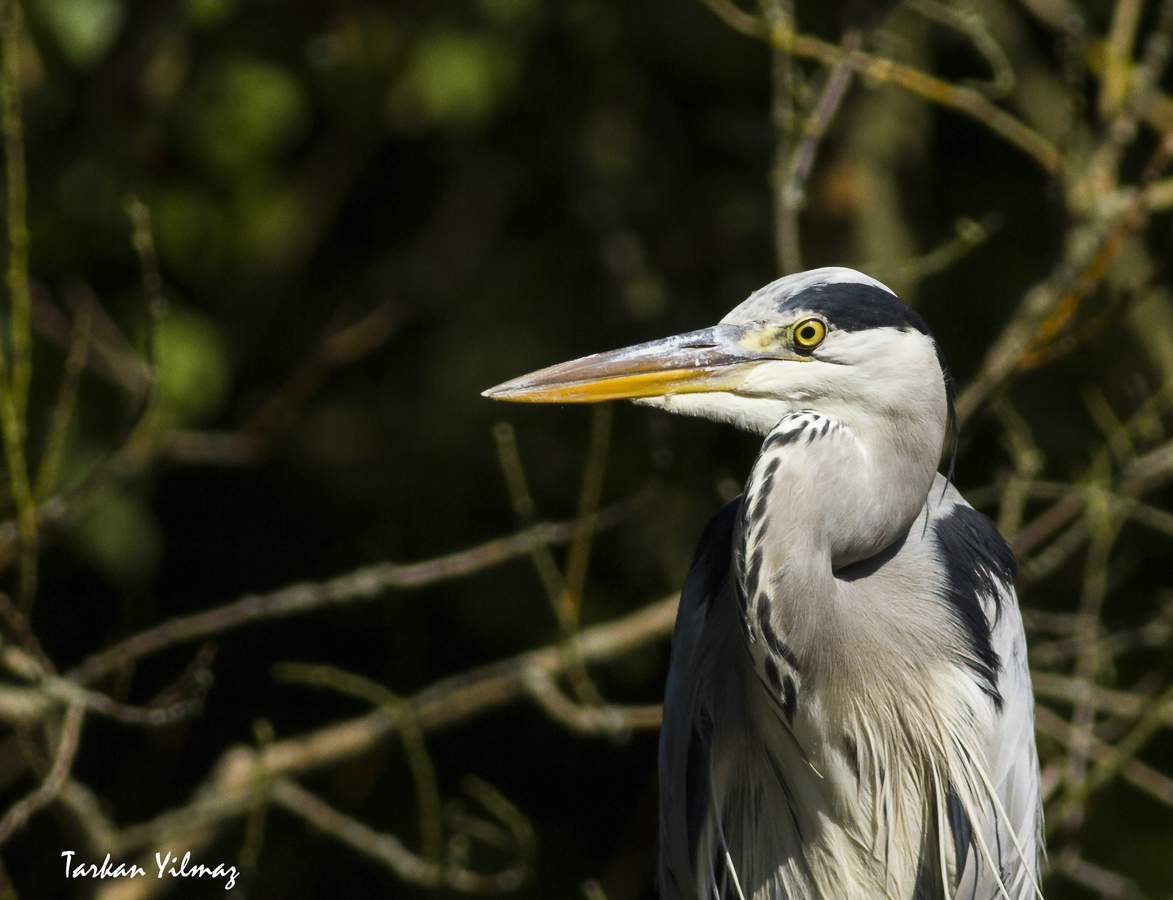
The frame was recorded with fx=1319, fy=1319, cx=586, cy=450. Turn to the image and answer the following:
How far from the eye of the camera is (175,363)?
322 cm

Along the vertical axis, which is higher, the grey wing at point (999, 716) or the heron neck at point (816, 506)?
the heron neck at point (816, 506)

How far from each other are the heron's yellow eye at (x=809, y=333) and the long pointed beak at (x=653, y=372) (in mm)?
54

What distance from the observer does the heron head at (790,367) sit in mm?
1662

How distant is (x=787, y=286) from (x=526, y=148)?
263cm

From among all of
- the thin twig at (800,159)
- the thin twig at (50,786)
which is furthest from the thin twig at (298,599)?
the thin twig at (800,159)

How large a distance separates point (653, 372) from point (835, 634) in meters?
0.42

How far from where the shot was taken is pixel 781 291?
1701 mm

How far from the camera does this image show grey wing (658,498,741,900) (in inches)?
81.2

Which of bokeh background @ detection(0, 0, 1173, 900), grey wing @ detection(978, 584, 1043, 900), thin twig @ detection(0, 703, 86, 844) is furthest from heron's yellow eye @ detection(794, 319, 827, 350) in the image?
thin twig @ detection(0, 703, 86, 844)

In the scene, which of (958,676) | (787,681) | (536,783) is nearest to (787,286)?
(787,681)

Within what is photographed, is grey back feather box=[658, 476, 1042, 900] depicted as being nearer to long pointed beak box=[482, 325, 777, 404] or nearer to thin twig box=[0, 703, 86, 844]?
long pointed beak box=[482, 325, 777, 404]

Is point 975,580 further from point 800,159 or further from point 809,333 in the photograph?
point 800,159

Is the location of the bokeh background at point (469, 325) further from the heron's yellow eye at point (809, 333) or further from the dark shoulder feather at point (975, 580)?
the heron's yellow eye at point (809, 333)

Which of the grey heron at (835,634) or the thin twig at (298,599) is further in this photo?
the thin twig at (298,599)
